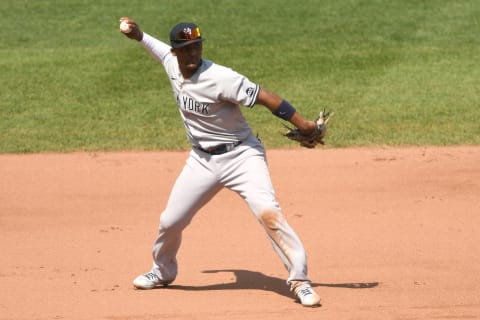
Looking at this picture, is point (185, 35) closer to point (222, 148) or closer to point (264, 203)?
point (222, 148)

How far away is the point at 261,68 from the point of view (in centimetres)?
1587

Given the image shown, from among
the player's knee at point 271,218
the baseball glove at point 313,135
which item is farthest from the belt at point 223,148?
the player's knee at point 271,218

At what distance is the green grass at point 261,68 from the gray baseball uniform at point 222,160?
16.3ft

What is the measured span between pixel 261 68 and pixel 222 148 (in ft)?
27.3

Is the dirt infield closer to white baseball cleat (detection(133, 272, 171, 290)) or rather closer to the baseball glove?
white baseball cleat (detection(133, 272, 171, 290))

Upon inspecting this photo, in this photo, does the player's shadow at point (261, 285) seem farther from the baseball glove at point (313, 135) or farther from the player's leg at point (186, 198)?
the baseball glove at point (313, 135)

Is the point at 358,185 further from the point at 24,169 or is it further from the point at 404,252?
the point at 24,169

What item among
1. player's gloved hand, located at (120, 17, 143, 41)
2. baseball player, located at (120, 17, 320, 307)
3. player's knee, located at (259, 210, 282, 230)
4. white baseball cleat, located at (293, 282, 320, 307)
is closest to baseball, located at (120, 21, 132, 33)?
player's gloved hand, located at (120, 17, 143, 41)

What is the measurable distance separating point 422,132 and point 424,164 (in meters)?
1.46

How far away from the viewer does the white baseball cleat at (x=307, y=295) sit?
7418 mm

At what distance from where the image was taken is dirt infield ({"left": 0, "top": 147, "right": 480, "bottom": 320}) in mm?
7582

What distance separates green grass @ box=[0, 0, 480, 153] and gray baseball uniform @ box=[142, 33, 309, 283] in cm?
498

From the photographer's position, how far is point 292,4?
18766 millimetres

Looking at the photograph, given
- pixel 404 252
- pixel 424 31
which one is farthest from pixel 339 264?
pixel 424 31
